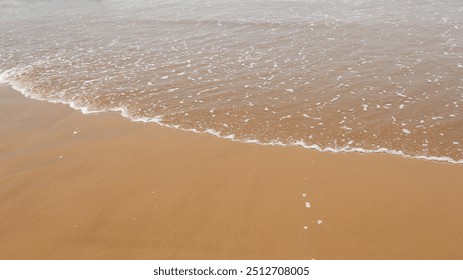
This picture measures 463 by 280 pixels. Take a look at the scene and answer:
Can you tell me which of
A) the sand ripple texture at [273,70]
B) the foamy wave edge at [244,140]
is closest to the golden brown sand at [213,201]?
the foamy wave edge at [244,140]

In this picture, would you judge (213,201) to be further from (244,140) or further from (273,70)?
(273,70)

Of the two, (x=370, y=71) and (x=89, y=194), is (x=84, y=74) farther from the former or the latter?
(x=370, y=71)

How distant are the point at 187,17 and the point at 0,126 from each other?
1250 centimetres

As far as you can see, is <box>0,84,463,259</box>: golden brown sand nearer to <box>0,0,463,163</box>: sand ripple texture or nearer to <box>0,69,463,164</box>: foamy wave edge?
<box>0,69,463,164</box>: foamy wave edge

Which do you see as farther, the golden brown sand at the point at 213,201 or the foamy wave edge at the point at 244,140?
the foamy wave edge at the point at 244,140

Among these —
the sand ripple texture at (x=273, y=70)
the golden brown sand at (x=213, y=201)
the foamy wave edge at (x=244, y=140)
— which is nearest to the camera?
the golden brown sand at (x=213, y=201)

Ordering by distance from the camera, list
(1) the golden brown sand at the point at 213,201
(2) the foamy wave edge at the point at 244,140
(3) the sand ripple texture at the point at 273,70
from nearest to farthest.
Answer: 1. (1) the golden brown sand at the point at 213,201
2. (2) the foamy wave edge at the point at 244,140
3. (3) the sand ripple texture at the point at 273,70

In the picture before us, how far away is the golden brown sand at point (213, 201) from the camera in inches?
201

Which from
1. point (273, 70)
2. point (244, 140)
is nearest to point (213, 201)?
point (244, 140)

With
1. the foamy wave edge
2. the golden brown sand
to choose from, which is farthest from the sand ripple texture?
the golden brown sand

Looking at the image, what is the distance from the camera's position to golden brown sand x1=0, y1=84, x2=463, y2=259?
510 cm

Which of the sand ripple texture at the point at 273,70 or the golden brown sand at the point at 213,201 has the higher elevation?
the sand ripple texture at the point at 273,70

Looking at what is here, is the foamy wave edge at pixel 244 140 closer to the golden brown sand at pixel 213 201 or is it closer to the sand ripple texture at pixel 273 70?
the sand ripple texture at pixel 273 70

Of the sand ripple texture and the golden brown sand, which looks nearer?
the golden brown sand
